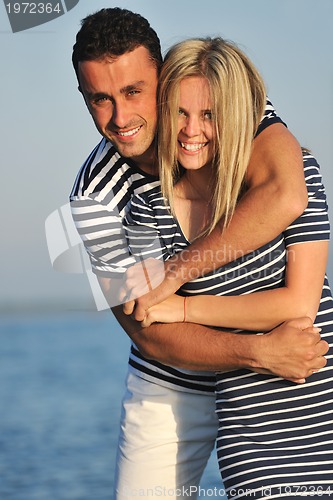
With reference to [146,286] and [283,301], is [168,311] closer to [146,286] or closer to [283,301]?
[146,286]

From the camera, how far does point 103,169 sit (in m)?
3.30

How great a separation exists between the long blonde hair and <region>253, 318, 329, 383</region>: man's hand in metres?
0.36

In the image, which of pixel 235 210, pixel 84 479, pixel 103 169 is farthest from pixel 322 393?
pixel 84 479

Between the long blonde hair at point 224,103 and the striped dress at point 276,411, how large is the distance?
0.18 metres

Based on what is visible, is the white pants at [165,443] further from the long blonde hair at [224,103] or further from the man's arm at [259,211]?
the long blonde hair at [224,103]

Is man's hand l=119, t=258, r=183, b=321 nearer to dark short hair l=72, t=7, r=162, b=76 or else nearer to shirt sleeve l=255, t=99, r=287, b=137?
shirt sleeve l=255, t=99, r=287, b=137

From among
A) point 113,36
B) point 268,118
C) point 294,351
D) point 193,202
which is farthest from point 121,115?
point 294,351

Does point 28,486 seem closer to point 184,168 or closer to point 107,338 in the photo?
point 184,168

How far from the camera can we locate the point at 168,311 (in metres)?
3.01

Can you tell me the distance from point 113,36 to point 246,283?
869 mm

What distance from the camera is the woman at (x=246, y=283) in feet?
9.29

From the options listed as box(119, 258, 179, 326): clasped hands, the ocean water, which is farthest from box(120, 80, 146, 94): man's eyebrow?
the ocean water

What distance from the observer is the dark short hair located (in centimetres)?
311

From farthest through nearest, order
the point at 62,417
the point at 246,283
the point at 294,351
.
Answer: the point at 62,417
the point at 246,283
the point at 294,351
